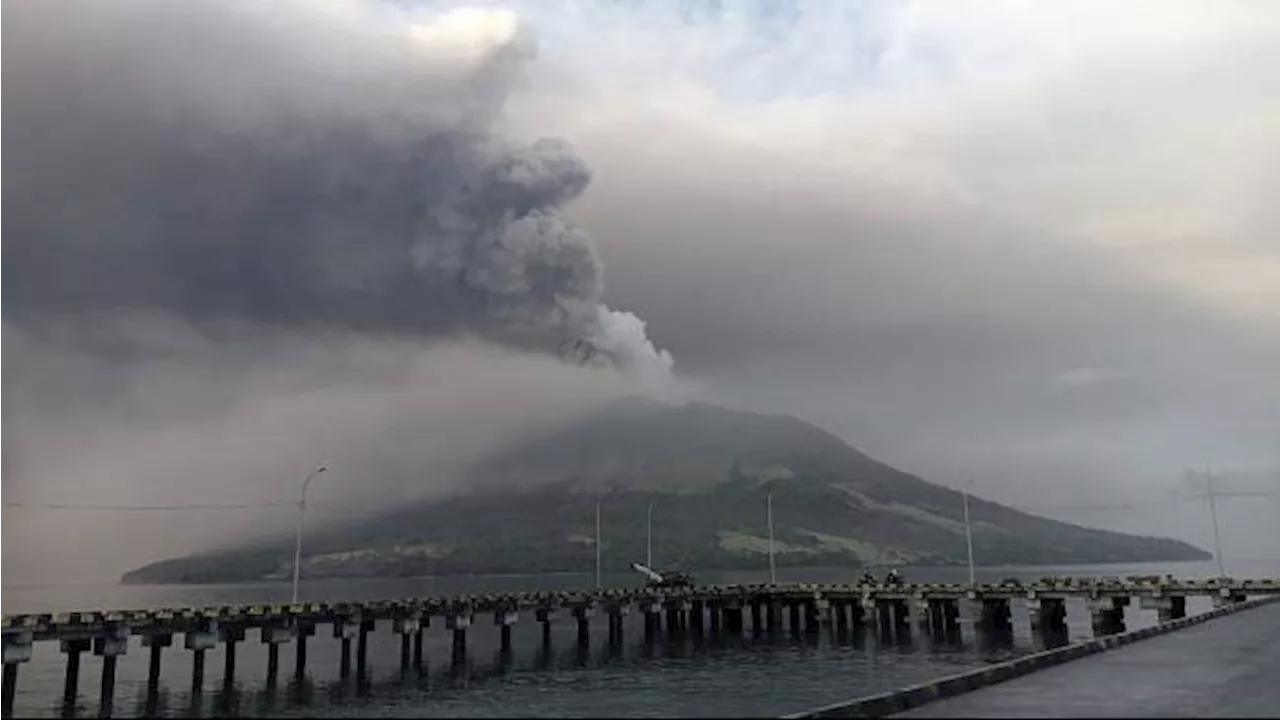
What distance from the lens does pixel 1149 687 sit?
30.1m

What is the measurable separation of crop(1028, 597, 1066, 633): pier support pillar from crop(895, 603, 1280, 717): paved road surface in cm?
4910

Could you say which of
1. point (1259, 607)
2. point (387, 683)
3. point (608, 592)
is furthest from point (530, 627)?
point (1259, 607)

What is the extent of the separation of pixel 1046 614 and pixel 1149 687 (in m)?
72.0

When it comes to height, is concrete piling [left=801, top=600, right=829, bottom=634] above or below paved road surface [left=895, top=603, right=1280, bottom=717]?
below

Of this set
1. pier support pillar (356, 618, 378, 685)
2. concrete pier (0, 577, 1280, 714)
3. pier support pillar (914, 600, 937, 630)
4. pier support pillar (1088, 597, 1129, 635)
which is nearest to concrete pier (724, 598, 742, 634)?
concrete pier (0, 577, 1280, 714)

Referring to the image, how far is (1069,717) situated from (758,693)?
31.3 metres

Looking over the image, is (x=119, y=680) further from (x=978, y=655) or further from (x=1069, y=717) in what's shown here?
(x=1069, y=717)

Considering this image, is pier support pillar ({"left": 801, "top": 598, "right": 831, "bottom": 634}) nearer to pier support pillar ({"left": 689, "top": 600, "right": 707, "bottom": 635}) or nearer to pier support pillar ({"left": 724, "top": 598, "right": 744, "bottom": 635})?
pier support pillar ({"left": 724, "top": 598, "right": 744, "bottom": 635})

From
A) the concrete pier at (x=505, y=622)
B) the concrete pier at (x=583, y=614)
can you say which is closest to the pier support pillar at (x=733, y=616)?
the concrete pier at (x=583, y=614)

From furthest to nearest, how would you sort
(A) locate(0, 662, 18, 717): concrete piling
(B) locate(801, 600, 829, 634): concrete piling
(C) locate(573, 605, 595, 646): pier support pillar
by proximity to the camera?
(B) locate(801, 600, 829, 634): concrete piling → (C) locate(573, 605, 595, 646): pier support pillar → (A) locate(0, 662, 18, 717): concrete piling

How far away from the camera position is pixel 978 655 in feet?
250

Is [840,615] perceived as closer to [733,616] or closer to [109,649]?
[733,616]

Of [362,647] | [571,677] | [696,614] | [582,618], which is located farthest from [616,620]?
[571,677]

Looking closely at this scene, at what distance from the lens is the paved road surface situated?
2489 centimetres
